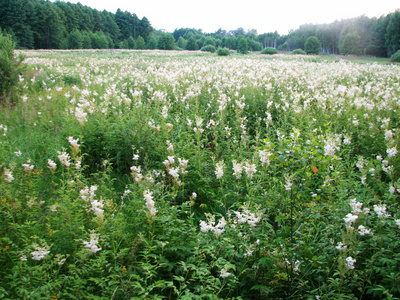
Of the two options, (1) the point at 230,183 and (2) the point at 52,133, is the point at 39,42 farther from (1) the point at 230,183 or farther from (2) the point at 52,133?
(1) the point at 230,183

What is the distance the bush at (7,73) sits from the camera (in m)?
8.06

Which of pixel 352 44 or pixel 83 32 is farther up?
pixel 83 32

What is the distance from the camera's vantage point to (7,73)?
8211 millimetres

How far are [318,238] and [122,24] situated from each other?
95.7m

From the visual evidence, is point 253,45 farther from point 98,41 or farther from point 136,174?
point 136,174

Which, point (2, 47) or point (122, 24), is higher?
point (122, 24)

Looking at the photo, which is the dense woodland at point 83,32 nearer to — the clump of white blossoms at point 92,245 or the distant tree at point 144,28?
the distant tree at point 144,28

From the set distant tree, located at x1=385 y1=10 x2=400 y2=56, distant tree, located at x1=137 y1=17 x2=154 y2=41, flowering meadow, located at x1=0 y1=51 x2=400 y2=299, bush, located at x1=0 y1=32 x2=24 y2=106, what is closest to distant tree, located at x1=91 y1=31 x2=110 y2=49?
distant tree, located at x1=137 y1=17 x2=154 y2=41

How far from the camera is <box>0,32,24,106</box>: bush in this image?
806cm

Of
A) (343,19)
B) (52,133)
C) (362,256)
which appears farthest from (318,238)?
(343,19)

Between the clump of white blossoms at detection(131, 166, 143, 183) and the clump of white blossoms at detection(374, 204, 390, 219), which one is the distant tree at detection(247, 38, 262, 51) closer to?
the clump of white blossoms at detection(131, 166, 143, 183)

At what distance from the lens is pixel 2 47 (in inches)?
331

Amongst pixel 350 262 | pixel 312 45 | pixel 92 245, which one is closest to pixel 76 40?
pixel 312 45

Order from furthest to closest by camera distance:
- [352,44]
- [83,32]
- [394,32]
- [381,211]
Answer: [83,32] < [352,44] < [394,32] < [381,211]
